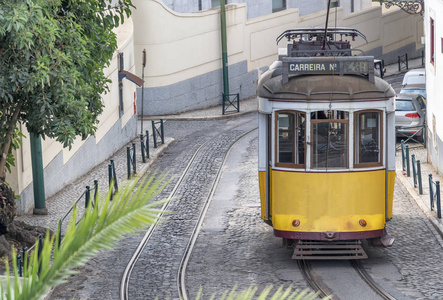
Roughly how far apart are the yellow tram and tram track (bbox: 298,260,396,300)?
14.8 inches

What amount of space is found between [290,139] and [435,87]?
9.19 metres

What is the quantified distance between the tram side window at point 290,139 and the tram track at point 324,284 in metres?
1.68

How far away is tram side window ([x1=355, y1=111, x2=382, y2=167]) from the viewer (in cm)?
1218

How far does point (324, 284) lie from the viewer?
11727 millimetres

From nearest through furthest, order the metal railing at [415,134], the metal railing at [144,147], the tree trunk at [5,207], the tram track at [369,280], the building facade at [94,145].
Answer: the tram track at [369,280] → the tree trunk at [5,207] → the building facade at [94,145] → the metal railing at [144,147] → the metal railing at [415,134]

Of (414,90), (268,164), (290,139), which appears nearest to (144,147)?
(414,90)

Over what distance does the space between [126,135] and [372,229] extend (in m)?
15.1

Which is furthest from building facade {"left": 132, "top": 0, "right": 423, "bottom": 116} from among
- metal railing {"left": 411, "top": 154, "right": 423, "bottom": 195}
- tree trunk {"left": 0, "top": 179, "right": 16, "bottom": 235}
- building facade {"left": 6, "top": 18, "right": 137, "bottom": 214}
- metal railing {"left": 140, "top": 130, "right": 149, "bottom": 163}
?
tree trunk {"left": 0, "top": 179, "right": 16, "bottom": 235}

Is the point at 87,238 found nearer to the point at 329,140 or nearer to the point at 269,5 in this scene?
the point at 329,140

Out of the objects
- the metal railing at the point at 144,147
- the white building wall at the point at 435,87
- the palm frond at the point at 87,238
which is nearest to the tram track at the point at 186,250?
the metal railing at the point at 144,147

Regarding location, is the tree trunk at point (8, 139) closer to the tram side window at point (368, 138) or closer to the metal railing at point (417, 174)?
the tram side window at point (368, 138)

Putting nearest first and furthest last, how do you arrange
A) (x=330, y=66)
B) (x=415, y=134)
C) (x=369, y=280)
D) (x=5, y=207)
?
(x=369, y=280) → (x=330, y=66) → (x=5, y=207) → (x=415, y=134)

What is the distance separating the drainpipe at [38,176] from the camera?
15.9 m

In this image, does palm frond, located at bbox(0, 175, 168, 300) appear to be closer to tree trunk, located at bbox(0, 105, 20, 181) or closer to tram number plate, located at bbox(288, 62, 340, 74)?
tram number plate, located at bbox(288, 62, 340, 74)
